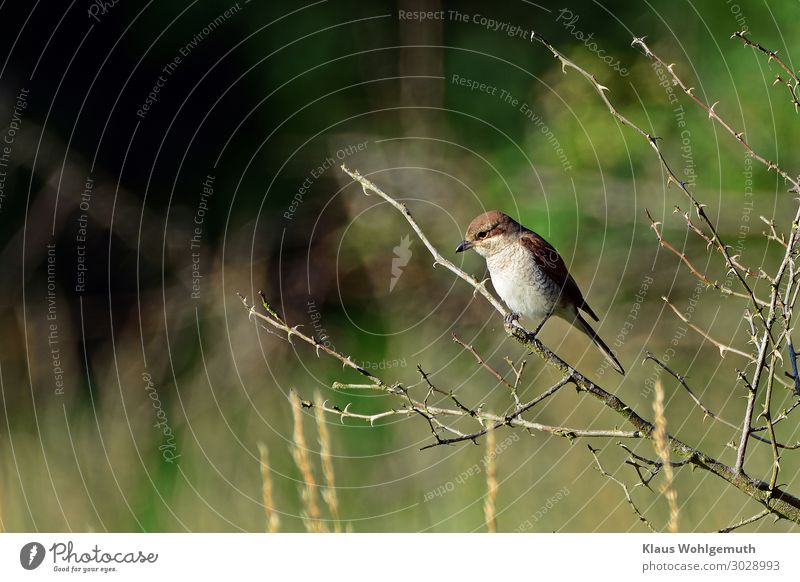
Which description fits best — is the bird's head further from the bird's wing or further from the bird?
the bird's wing

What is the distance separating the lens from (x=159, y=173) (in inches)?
378

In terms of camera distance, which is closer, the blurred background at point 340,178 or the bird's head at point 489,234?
the bird's head at point 489,234

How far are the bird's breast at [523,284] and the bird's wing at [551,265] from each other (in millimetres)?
45

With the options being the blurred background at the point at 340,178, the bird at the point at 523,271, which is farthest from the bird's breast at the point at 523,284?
the blurred background at the point at 340,178

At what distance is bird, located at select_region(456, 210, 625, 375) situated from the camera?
5.23 metres

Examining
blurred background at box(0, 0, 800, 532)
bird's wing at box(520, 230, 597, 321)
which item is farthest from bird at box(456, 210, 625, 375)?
blurred background at box(0, 0, 800, 532)

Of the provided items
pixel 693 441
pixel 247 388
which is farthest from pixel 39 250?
pixel 693 441

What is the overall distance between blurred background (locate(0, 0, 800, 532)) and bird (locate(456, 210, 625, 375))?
249 cm

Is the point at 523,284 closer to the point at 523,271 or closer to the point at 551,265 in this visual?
the point at 523,271

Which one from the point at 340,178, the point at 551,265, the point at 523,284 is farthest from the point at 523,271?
the point at 340,178

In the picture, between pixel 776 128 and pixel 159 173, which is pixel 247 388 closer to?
pixel 159 173

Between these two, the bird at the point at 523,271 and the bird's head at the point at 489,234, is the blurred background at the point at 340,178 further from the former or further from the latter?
the bird's head at the point at 489,234

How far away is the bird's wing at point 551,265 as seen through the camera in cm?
530

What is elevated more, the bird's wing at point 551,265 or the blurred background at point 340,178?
the blurred background at point 340,178
